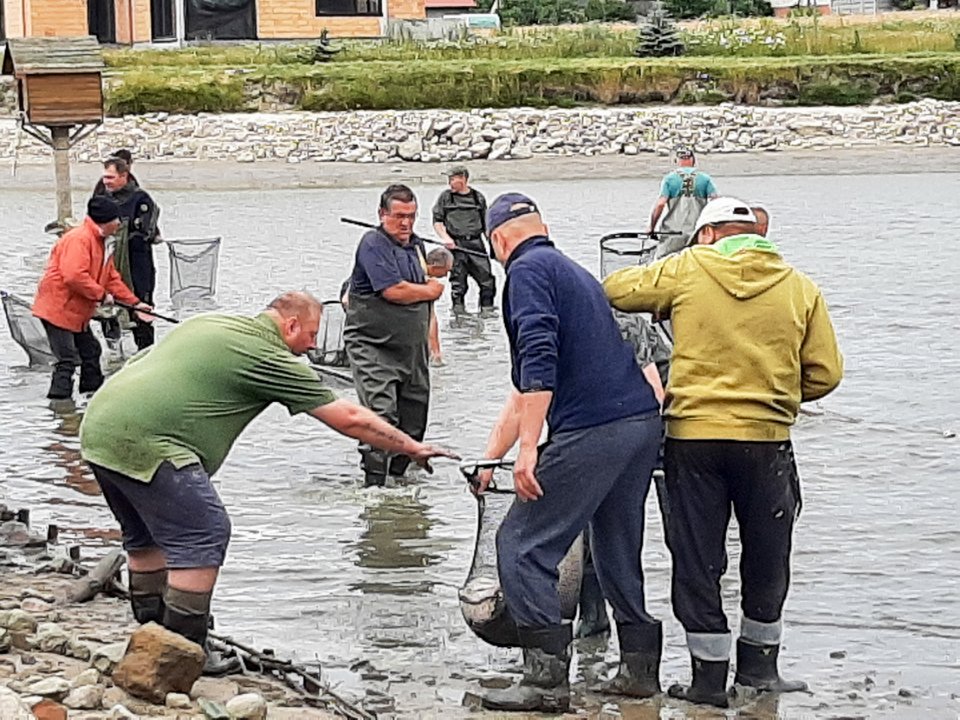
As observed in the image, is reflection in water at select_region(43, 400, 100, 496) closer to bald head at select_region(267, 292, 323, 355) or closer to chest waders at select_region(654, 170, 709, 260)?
bald head at select_region(267, 292, 323, 355)

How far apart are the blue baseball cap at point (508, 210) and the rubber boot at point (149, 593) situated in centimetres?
190

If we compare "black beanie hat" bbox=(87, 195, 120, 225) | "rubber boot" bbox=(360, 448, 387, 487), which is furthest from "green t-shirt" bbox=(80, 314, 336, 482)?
"black beanie hat" bbox=(87, 195, 120, 225)

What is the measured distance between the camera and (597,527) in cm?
721

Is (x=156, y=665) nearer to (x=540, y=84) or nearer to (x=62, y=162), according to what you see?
(x=62, y=162)

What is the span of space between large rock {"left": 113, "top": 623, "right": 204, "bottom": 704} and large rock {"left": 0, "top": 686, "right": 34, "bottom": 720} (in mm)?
1067

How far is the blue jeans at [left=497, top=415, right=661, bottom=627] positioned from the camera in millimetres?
6949

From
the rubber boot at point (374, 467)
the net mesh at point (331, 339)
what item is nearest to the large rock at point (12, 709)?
the rubber boot at point (374, 467)

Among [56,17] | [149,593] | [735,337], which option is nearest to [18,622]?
[149,593]

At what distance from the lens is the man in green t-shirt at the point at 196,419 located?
6859mm

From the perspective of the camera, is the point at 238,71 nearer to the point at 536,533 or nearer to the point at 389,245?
the point at 389,245

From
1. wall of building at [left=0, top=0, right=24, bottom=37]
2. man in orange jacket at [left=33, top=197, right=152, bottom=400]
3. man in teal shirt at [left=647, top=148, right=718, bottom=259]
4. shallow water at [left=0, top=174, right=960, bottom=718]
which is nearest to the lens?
shallow water at [left=0, top=174, right=960, bottom=718]

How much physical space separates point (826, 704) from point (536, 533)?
137 cm

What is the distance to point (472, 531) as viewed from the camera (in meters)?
10.3

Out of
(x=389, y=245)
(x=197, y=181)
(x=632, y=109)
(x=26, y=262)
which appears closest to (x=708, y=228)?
(x=389, y=245)
